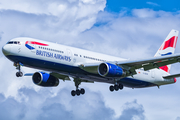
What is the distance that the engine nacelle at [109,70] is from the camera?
40000mm

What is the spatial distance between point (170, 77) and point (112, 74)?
39.5 feet

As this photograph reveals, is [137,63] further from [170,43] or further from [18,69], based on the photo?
[170,43]

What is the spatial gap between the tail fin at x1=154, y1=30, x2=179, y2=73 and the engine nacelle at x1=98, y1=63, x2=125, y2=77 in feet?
47.7

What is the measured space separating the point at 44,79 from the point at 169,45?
21709 mm

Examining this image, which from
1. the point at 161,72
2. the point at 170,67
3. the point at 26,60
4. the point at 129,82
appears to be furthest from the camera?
the point at 170,67

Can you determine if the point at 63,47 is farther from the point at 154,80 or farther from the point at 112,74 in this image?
the point at 154,80

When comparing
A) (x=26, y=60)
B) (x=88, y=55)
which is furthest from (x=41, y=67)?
(x=88, y=55)

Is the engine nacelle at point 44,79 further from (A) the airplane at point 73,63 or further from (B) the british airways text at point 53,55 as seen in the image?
(B) the british airways text at point 53,55

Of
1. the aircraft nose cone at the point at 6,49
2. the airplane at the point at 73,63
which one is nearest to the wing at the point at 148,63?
the airplane at the point at 73,63

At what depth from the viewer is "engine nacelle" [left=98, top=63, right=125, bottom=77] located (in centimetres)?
4000

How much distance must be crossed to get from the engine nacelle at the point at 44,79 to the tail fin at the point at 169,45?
56.3 ft

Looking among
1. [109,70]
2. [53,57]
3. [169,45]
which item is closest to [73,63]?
[53,57]

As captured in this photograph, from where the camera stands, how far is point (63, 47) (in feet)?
134

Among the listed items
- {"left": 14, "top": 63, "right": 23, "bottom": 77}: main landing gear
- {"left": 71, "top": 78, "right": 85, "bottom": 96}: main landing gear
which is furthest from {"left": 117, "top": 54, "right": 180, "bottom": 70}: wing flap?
{"left": 14, "top": 63, "right": 23, "bottom": 77}: main landing gear
